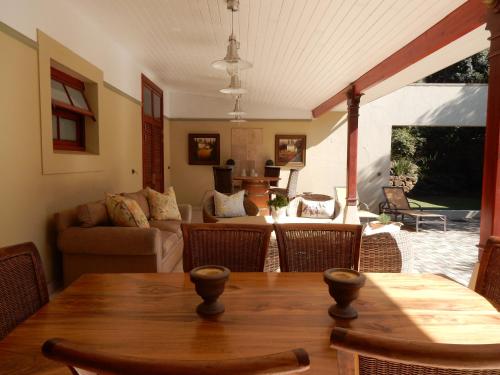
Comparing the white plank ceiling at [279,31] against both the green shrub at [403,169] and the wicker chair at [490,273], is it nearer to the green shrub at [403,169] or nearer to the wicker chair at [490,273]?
the wicker chair at [490,273]

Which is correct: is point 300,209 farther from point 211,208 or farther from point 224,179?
point 224,179

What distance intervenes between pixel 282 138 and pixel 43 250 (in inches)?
268

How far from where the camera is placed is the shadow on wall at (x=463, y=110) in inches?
356

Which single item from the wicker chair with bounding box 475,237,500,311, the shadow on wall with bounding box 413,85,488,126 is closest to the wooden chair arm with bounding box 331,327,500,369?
the wicker chair with bounding box 475,237,500,311

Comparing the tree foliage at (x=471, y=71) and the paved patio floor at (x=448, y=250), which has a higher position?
the tree foliage at (x=471, y=71)

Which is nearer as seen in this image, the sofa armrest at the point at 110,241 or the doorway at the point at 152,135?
the sofa armrest at the point at 110,241

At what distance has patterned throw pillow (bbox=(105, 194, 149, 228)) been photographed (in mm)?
3576

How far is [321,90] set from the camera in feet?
22.3

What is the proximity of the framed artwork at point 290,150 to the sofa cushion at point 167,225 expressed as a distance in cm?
508

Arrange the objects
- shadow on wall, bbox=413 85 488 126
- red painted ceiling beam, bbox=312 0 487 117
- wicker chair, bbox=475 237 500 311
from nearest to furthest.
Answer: wicker chair, bbox=475 237 500 311, red painted ceiling beam, bbox=312 0 487 117, shadow on wall, bbox=413 85 488 126

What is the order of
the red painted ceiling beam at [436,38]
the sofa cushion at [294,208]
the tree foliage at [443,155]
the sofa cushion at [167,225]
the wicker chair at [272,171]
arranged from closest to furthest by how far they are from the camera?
the red painted ceiling beam at [436,38], the sofa cushion at [167,225], the sofa cushion at [294,208], the wicker chair at [272,171], the tree foliage at [443,155]

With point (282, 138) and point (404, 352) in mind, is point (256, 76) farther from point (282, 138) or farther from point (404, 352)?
point (404, 352)

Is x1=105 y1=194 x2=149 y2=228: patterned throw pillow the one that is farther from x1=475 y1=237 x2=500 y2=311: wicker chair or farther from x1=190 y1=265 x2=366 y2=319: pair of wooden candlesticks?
x1=475 y1=237 x2=500 y2=311: wicker chair

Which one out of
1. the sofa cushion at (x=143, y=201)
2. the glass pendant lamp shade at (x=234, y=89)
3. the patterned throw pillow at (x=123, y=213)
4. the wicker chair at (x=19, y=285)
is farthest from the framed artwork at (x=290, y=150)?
the wicker chair at (x=19, y=285)
